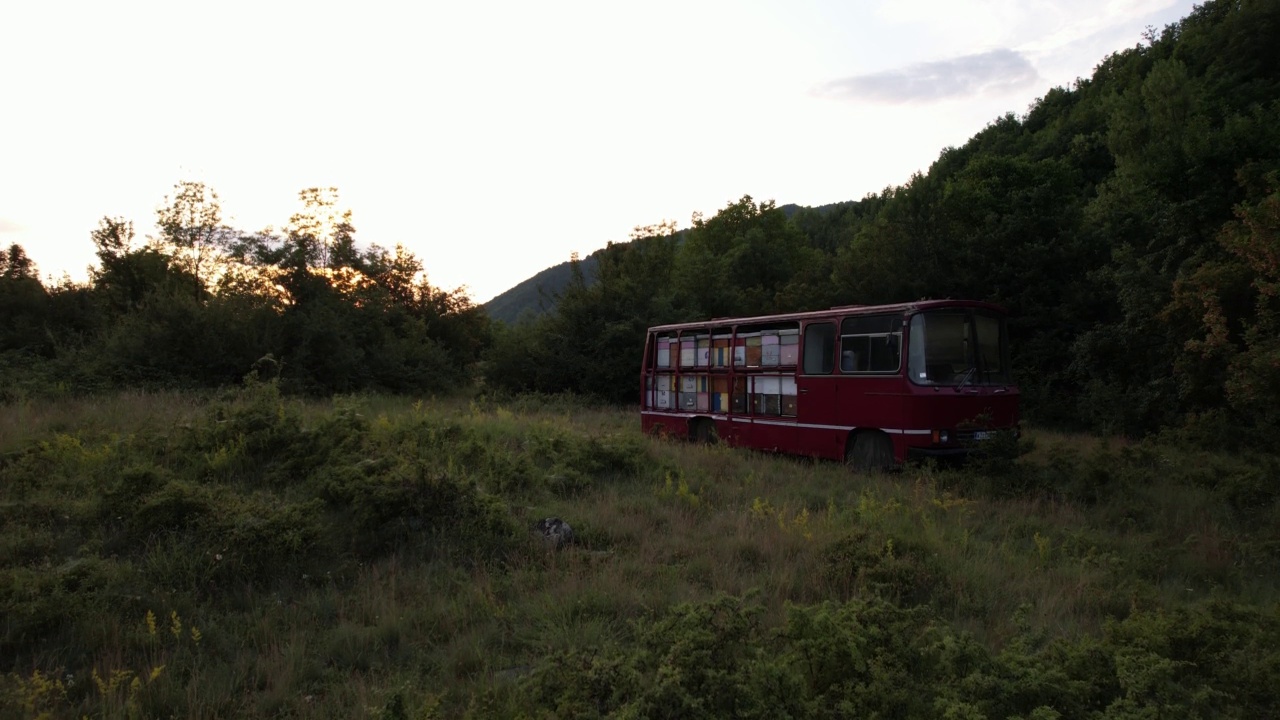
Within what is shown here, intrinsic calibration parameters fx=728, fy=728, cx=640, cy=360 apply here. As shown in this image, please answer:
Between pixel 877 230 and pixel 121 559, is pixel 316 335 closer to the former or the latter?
pixel 121 559

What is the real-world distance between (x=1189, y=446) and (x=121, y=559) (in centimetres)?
1663

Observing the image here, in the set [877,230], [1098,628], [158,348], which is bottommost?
[1098,628]

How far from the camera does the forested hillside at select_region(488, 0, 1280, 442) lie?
14359 mm

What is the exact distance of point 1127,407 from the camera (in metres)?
18.8

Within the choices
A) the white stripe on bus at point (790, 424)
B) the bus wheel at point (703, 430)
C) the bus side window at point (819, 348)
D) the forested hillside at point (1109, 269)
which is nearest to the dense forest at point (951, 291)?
the forested hillside at point (1109, 269)

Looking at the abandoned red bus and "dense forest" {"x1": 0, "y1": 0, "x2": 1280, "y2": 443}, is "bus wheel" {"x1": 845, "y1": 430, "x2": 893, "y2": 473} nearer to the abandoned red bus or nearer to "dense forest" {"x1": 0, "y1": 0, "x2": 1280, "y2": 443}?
the abandoned red bus

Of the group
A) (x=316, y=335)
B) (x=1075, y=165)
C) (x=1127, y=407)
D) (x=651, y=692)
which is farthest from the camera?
(x=1075, y=165)

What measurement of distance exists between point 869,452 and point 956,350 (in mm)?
2247

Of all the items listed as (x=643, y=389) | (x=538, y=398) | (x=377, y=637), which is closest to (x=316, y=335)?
(x=538, y=398)

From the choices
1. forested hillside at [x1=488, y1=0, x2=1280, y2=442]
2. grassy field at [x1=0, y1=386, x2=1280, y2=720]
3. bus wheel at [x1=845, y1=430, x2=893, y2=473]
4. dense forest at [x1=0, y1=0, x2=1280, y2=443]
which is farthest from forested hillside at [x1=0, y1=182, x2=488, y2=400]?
bus wheel at [x1=845, y1=430, x2=893, y2=473]

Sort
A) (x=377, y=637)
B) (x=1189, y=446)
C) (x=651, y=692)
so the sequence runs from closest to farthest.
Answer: (x=651, y=692), (x=377, y=637), (x=1189, y=446)

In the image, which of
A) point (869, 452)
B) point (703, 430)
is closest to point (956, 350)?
point (869, 452)

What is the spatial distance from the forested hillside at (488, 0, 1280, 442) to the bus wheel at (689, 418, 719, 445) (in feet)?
30.9

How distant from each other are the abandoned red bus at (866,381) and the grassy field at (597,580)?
88 centimetres
